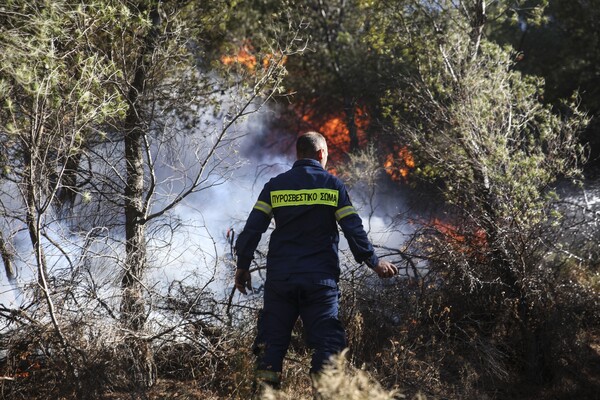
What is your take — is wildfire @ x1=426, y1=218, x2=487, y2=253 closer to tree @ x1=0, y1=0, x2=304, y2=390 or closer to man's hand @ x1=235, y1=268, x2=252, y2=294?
tree @ x1=0, y1=0, x2=304, y2=390

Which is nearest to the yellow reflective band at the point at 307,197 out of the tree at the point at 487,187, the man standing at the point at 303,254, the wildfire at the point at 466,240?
the man standing at the point at 303,254

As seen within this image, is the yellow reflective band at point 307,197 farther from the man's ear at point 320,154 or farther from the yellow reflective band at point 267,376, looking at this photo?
the yellow reflective band at point 267,376

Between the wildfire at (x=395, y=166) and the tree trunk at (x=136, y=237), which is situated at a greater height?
the wildfire at (x=395, y=166)

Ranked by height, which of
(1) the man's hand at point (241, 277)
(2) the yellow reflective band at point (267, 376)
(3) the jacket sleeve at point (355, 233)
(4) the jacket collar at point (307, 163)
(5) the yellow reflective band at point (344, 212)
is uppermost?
(4) the jacket collar at point (307, 163)

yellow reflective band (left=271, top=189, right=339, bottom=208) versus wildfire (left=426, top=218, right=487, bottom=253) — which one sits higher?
wildfire (left=426, top=218, right=487, bottom=253)

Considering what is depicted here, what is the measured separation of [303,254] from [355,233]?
403 millimetres

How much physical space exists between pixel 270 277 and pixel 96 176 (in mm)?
3248

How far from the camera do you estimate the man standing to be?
4648mm

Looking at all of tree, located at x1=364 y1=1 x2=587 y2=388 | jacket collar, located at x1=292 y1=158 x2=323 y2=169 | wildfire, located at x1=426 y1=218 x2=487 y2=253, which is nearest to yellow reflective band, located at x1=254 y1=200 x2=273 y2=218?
jacket collar, located at x1=292 y1=158 x2=323 y2=169

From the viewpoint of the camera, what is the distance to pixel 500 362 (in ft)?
22.3

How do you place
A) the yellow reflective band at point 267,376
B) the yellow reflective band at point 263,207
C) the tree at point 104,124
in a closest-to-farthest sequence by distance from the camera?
the yellow reflective band at point 267,376, the yellow reflective band at point 263,207, the tree at point 104,124

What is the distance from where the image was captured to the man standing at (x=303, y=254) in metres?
4.65

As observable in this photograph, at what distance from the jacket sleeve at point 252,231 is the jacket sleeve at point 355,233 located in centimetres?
53

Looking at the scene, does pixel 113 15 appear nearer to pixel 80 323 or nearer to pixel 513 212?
pixel 80 323
